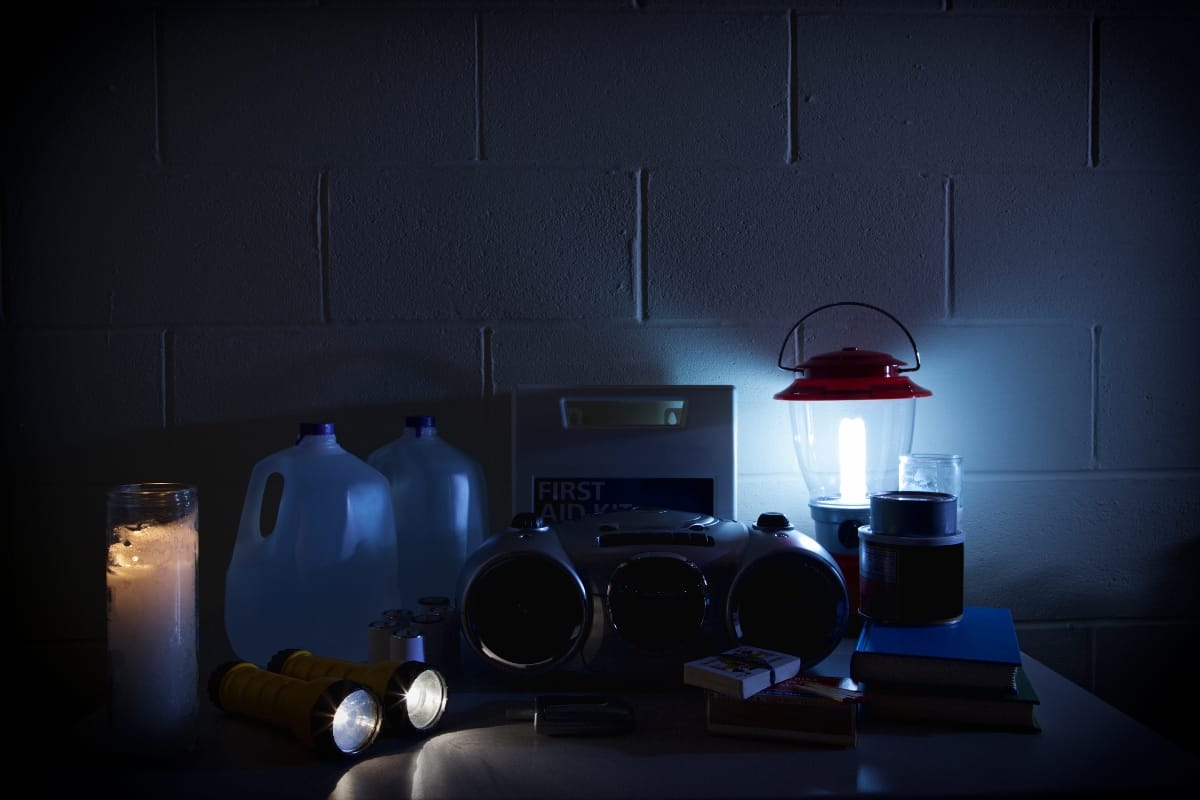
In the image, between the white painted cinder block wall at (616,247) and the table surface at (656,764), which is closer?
the table surface at (656,764)

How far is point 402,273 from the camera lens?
1.24m

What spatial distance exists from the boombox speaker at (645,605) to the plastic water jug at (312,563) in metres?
0.21

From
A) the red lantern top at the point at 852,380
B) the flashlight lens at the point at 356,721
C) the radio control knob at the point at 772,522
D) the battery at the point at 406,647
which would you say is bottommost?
the flashlight lens at the point at 356,721

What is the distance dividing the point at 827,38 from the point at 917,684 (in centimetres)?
90

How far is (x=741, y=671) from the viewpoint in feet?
2.55

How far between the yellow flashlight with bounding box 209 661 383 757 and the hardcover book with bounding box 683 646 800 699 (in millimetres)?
284

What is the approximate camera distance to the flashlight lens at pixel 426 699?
79 cm

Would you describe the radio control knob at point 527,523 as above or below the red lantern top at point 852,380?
below

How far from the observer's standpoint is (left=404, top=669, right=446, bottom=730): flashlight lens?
0.79 metres

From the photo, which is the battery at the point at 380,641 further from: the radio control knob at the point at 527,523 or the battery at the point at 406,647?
the radio control knob at the point at 527,523

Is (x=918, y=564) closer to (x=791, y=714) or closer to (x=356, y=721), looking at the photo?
(x=791, y=714)

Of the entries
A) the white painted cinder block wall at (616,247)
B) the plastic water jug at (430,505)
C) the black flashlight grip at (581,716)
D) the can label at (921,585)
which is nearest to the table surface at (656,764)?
the black flashlight grip at (581,716)

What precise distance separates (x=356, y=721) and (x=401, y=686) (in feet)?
0.15

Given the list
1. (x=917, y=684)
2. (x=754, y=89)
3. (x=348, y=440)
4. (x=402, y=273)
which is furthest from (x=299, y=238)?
(x=917, y=684)
